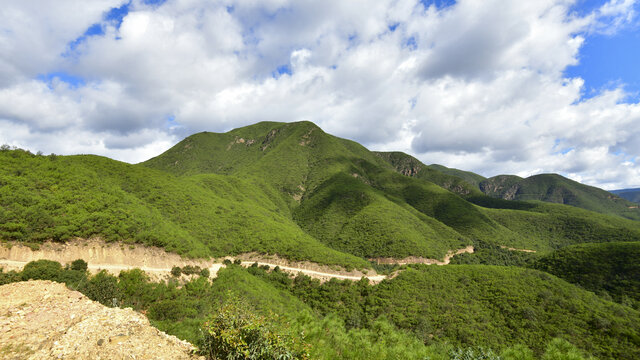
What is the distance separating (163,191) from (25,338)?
57280 mm

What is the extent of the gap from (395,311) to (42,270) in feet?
163

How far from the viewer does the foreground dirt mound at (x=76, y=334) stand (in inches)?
392

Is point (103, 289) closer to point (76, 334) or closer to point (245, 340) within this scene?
point (76, 334)

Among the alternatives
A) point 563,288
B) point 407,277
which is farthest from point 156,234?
point 563,288

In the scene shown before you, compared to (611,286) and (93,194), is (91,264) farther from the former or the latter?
(611,286)

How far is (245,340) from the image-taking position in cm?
882

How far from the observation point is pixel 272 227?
7156 cm

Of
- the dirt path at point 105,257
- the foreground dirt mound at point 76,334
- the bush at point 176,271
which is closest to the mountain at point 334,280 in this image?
the dirt path at point 105,257

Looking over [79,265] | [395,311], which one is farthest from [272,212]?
[79,265]

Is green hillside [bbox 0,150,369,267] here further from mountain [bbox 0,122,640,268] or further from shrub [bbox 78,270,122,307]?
shrub [bbox 78,270,122,307]

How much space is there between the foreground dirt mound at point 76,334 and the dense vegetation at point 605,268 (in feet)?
307

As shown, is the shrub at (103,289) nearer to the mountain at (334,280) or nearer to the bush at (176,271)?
the mountain at (334,280)

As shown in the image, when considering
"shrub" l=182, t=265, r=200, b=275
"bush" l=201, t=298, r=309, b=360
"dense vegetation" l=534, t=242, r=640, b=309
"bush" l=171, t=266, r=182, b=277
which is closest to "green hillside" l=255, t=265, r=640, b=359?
"shrub" l=182, t=265, r=200, b=275

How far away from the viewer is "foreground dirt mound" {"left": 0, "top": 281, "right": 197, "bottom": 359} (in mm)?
9945
